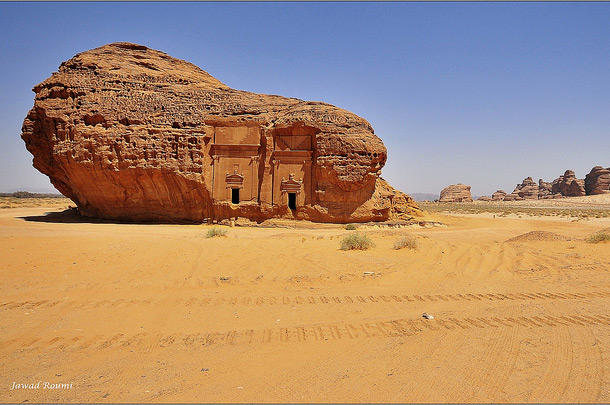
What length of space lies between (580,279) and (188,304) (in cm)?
849

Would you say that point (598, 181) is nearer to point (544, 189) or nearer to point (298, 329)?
point (544, 189)

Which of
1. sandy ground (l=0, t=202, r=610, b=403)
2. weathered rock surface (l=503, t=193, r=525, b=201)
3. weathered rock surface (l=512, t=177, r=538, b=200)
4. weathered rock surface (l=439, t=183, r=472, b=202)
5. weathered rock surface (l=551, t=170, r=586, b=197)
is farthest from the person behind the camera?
weathered rock surface (l=512, t=177, r=538, b=200)

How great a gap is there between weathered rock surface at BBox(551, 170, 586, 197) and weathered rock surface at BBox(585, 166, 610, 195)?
1685 mm

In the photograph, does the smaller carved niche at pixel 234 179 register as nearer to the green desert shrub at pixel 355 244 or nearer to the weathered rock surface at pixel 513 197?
the green desert shrub at pixel 355 244

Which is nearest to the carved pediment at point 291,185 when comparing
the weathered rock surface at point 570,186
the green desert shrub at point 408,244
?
the green desert shrub at point 408,244

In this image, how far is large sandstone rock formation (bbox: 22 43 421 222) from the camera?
2195 centimetres

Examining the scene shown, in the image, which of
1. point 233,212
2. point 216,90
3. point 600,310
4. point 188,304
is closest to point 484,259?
point 600,310

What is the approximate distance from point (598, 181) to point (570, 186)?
553cm

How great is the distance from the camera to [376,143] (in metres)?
23.0

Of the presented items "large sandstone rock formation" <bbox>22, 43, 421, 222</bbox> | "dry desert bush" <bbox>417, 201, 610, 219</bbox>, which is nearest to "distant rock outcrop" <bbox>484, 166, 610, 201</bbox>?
"dry desert bush" <bbox>417, 201, 610, 219</bbox>

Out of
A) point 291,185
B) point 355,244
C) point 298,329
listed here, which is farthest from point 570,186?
point 298,329

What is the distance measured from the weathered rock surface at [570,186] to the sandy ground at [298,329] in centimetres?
9632

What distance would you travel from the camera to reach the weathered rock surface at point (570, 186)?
87125mm

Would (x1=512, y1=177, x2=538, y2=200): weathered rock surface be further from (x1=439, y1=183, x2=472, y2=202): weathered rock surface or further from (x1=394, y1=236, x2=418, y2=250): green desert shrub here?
(x1=394, y1=236, x2=418, y2=250): green desert shrub
